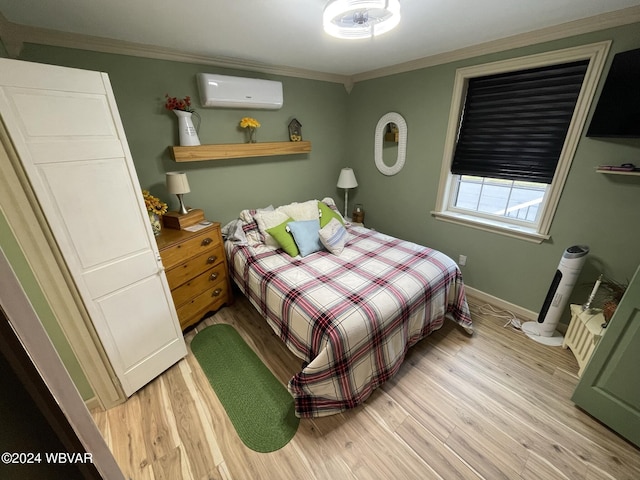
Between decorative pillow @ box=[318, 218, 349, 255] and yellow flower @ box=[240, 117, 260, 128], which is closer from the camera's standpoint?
decorative pillow @ box=[318, 218, 349, 255]

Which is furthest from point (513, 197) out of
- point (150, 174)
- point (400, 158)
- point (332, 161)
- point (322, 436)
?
point (150, 174)

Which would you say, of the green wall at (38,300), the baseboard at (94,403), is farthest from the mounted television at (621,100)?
the baseboard at (94,403)

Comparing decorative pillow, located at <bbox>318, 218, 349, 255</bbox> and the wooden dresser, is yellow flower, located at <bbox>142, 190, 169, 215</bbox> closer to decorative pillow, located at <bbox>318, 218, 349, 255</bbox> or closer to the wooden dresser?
the wooden dresser

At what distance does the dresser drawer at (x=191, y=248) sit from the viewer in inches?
70.4

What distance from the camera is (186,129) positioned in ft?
6.98

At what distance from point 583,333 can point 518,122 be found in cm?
170

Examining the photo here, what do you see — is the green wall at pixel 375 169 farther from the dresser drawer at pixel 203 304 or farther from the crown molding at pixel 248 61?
the dresser drawer at pixel 203 304

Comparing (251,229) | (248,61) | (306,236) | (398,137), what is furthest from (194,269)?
(398,137)

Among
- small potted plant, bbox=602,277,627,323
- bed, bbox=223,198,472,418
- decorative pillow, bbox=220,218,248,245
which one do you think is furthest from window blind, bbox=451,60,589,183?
decorative pillow, bbox=220,218,248,245

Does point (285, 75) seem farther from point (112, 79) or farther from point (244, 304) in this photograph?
point (244, 304)

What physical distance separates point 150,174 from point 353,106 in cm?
248

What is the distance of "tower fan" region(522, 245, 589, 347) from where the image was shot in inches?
72.5

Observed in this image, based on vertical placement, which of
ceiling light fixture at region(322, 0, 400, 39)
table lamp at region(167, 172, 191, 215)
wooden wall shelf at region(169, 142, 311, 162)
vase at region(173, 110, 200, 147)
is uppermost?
ceiling light fixture at region(322, 0, 400, 39)

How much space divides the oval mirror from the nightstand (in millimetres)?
2014
